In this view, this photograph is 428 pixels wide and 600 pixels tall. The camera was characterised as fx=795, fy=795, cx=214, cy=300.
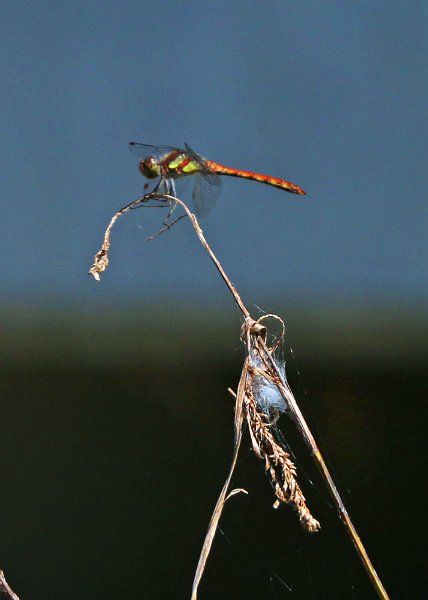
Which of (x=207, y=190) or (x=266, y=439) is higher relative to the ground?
(x=207, y=190)

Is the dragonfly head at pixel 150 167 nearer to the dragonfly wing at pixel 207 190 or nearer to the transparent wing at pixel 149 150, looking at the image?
the transparent wing at pixel 149 150

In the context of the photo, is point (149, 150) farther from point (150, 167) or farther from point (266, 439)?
point (266, 439)

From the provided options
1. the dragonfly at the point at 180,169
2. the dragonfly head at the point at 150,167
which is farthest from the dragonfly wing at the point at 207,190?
the dragonfly head at the point at 150,167

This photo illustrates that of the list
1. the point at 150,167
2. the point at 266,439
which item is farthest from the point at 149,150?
the point at 266,439

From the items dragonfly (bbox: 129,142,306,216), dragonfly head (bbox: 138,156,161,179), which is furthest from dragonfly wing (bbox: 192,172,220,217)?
dragonfly head (bbox: 138,156,161,179)

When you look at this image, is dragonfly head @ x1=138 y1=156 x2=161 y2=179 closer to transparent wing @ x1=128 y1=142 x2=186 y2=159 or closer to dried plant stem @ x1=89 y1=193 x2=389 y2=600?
transparent wing @ x1=128 y1=142 x2=186 y2=159

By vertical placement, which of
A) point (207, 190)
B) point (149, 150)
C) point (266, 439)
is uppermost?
point (149, 150)

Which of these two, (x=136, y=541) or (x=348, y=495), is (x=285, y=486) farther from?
(x=136, y=541)

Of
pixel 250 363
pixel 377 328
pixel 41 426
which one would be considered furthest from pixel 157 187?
pixel 377 328

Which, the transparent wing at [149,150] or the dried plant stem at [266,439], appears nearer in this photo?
the dried plant stem at [266,439]
